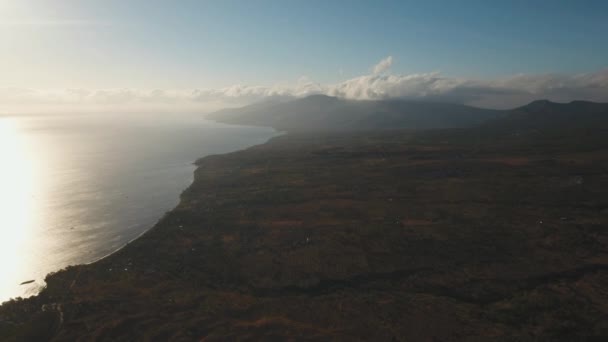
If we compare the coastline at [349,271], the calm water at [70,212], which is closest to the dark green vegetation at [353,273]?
the coastline at [349,271]

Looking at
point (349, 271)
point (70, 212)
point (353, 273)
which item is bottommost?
point (353, 273)

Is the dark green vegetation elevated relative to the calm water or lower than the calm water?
lower

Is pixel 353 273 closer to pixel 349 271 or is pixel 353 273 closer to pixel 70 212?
pixel 349 271

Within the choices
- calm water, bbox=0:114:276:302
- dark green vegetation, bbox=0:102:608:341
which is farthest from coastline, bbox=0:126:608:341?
calm water, bbox=0:114:276:302

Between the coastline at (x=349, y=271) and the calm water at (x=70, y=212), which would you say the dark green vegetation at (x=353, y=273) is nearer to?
the coastline at (x=349, y=271)

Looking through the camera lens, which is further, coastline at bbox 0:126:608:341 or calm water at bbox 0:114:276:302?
calm water at bbox 0:114:276:302

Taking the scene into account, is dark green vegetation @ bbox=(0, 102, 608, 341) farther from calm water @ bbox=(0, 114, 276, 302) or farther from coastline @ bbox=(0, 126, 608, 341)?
calm water @ bbox=(0, 114, 276, 302)

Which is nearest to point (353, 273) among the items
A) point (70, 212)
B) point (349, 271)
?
point (349, 271)
